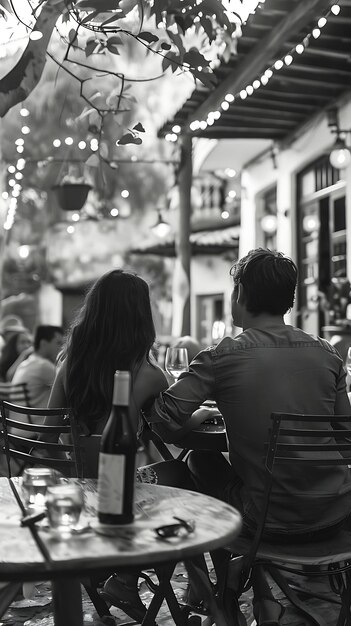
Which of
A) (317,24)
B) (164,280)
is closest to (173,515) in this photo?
(317,24)

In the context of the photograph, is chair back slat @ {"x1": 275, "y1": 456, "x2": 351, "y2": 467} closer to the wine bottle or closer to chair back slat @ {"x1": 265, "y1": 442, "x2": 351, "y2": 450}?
chair back slat @ {"x1": 265, "y1": 442, "x2": 351, "y2": 450}

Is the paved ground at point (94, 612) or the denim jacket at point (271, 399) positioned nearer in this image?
the denim jacket at point (271, 399)

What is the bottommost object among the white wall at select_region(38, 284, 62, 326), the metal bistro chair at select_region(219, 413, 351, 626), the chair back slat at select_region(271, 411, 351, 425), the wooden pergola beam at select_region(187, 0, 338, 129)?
the metal bistro chair at select_region(219, 413, 351, 626)

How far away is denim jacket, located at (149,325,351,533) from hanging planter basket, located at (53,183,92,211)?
23.0ft

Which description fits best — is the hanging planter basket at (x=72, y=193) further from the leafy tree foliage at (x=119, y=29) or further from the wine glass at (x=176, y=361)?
the wine glass at (x=176, y=361)

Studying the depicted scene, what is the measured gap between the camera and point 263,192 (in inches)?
562

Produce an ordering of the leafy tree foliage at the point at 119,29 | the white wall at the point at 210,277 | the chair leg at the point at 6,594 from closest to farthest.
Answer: the chair leg at the point at 6,594 < the leafy tree foliage at the point at 119,29 < the white wall at the point at 210,277

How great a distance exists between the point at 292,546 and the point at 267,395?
20.8 inches

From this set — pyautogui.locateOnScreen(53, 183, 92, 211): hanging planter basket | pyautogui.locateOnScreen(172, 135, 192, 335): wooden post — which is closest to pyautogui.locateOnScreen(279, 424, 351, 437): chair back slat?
pyautogui.locateOnScreen(53, 183, 92, 211): hanging planter basket

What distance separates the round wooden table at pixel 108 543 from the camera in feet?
5.85

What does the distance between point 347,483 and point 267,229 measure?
34.3 ft

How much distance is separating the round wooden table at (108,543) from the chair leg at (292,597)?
827 mm

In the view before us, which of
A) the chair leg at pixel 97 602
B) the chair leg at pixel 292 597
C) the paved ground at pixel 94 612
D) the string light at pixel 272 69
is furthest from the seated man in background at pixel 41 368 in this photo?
the chair leg at pixel 292 597

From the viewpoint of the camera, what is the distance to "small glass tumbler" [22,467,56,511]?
225 cm
